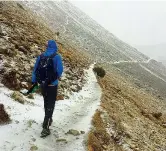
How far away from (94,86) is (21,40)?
483 centimetres

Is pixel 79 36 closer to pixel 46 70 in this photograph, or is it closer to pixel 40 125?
pixel 40 125

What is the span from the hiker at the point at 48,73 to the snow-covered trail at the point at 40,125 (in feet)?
1.61

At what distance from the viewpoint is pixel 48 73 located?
946cm

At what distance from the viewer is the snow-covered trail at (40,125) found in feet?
29.5

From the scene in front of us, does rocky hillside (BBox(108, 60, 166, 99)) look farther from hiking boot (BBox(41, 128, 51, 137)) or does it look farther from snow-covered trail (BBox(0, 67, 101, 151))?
hiking boot (BBox(41, 128, 51, 137))

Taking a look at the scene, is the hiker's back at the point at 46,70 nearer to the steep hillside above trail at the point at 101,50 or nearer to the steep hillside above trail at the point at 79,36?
the steep hillside above trail at the point at 101,50

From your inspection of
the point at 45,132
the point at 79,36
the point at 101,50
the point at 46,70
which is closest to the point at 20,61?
the point at 46,70

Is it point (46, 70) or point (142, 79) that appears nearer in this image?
point (46, 70)

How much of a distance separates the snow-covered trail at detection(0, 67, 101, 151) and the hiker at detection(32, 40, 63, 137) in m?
0.49

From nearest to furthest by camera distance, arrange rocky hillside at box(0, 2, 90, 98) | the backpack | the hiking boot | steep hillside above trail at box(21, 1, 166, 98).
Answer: the backpack < the hiking boot < rocky hillside at box(0, 2, 90, 98) < steep hillside above trail at box(21, 1, 166, 98)

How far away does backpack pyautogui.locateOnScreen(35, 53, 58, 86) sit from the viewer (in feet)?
30.9

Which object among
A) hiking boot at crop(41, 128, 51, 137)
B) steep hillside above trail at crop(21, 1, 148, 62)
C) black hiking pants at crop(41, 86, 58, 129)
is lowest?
steep hillside above trail at crop(21, 1, 148, 62)

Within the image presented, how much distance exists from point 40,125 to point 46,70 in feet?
6.28

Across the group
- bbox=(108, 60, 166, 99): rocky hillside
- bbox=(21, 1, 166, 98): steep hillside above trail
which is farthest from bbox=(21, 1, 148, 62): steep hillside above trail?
bbox=(108, 60, 166, 99): rocky hillside
